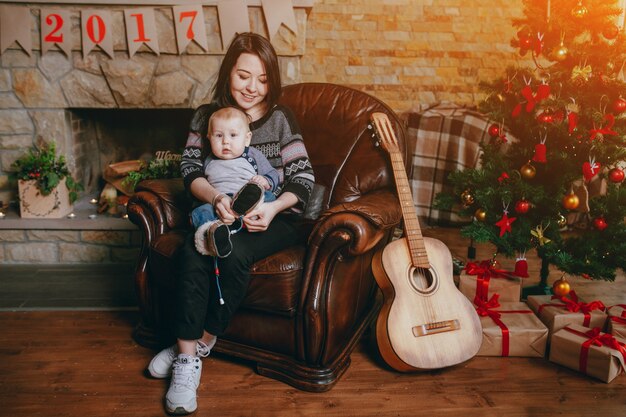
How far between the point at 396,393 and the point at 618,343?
822 mm

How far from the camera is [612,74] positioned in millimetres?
2242

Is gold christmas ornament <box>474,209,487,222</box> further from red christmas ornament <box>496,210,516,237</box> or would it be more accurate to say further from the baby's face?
the baby's face

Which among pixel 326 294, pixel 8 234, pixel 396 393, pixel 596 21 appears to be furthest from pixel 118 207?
pixel 596 21

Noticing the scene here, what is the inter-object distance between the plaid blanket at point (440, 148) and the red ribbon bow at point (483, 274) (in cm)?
126

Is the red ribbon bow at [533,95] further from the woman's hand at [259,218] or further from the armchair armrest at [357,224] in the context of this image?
A: the woman's hand at [259,218]

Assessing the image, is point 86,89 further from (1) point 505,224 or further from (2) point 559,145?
(2) point 559,145

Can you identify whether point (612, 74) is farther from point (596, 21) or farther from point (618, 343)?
point (618, 343)

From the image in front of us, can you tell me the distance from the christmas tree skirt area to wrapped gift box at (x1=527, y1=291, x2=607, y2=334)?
41 cm

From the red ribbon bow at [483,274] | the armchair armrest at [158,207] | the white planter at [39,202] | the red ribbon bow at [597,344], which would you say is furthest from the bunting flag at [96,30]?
the red ribbon bow at [597,344]

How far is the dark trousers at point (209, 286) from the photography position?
1776 mm

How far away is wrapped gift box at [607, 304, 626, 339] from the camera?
2.05m

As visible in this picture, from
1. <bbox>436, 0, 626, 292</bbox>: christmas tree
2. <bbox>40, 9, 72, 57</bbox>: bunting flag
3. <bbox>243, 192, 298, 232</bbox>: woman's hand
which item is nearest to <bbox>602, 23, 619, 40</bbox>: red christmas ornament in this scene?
<bbox>436, 0, 626, 292</bbox>: christmas tree

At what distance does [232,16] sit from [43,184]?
137 centimetres

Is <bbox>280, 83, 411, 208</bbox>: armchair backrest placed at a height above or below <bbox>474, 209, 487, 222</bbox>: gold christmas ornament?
above
